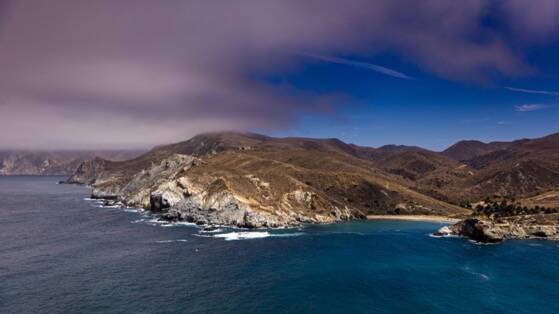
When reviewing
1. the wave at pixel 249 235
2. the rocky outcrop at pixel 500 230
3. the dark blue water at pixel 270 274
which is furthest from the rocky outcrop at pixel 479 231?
the wave at pixel 249 235

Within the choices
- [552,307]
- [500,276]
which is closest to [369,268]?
[500,276]

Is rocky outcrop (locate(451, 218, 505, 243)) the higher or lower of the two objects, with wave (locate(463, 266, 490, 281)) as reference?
higher

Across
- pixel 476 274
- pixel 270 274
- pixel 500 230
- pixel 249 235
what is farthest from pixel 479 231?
pixel 270 274

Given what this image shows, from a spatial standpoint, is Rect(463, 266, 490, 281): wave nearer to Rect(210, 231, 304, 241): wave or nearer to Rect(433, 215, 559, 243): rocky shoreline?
Rect(433, 215, 559, 243): rocky shoreline

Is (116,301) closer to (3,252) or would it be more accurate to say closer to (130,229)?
(3,252)

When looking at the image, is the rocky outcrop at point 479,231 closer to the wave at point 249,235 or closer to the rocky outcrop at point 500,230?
the rocky outcrop at point 500,230

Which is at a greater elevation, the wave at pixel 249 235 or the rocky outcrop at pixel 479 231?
the rocky outcrop at pixel 479 231

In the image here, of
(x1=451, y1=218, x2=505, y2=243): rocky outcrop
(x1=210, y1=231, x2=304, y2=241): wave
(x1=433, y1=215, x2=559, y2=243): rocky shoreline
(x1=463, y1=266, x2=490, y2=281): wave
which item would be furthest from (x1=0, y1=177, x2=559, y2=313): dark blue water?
(x1=433, y1=215, x2=559, y2=243): rocky shoreline

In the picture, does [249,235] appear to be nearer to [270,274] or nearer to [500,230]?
[270,274]
